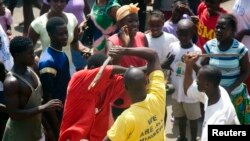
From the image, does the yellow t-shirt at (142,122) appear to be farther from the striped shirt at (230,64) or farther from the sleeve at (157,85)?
the striped shirt at (230,64)

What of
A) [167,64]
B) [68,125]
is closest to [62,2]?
[167,64]

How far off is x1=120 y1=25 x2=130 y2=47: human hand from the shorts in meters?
1.06

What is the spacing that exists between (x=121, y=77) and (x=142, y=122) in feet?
3.56

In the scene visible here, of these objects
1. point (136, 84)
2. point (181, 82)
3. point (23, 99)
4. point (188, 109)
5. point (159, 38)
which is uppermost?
point (136, 84)

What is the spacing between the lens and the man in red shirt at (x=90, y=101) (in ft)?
16.0

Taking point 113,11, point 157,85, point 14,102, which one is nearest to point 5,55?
point 14,102

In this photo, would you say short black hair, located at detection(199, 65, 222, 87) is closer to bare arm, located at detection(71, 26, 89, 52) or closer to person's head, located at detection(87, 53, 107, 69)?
person's head, located at detection(87, 53, 107, 69)

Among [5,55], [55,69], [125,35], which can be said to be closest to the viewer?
[55,69]

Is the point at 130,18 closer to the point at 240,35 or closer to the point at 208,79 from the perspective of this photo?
the point at 208,79

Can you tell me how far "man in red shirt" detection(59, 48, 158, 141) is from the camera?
488 cm

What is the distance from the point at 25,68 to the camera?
4.96 meters

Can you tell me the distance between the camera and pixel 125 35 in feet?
18.6

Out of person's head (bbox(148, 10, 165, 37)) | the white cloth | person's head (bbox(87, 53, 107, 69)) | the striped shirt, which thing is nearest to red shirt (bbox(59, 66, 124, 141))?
person's head (bbox(87, 53, 107, 69))

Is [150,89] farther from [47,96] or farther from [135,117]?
[47,96]
